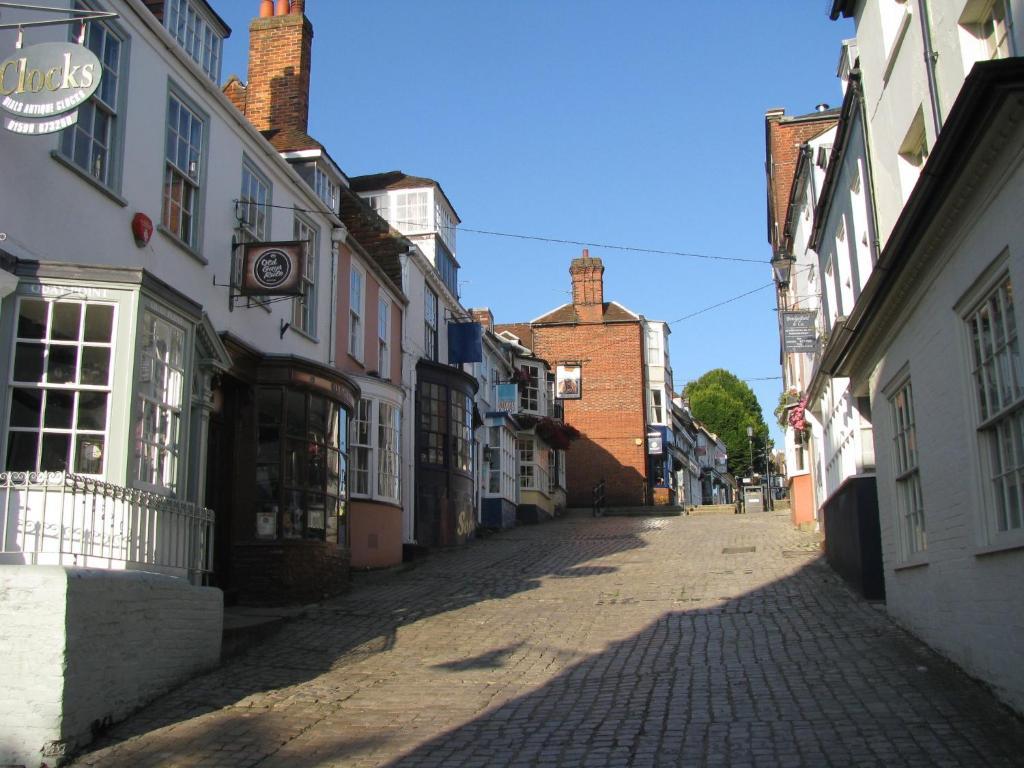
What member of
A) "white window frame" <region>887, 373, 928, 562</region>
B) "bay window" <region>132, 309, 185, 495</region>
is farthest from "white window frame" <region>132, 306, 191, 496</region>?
"white window frame" <region>887, 373, 928, 562</region>

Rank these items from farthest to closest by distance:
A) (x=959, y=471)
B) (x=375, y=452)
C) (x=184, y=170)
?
1. (x=375, y=452)
2. (x=184, y=170)
3. (x=959, y=471)

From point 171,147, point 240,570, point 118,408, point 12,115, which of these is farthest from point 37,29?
point 240,570

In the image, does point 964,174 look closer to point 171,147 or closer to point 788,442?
point 171,147

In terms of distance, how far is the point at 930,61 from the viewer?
Answer: 376 inches

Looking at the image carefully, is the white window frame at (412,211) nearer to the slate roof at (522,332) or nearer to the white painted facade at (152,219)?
the white painted facade at (152,219)

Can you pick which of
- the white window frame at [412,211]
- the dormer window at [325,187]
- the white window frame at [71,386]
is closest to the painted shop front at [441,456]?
the white window frame at [412,211]

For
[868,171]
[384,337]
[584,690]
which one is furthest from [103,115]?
[384,337]

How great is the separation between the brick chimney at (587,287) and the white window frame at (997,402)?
132 feet

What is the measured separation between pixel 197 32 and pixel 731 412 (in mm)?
68107

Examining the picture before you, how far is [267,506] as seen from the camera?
556 inches

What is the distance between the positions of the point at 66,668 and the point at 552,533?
22.0 metres

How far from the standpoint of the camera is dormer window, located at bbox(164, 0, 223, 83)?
13.9 metres

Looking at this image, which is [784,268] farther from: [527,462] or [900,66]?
[527,462]

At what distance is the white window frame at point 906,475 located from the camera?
10.9 m
